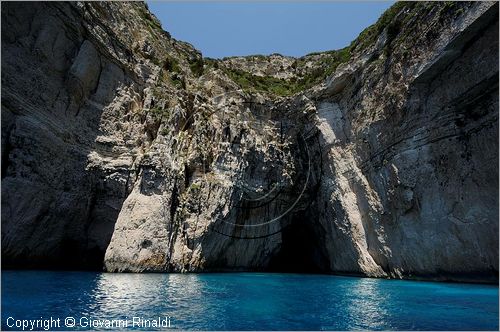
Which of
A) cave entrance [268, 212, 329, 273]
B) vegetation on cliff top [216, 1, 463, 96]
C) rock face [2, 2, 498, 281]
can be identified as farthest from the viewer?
cave entrance [268, 212, 329, 273]

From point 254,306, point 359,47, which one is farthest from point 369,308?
point 359,47

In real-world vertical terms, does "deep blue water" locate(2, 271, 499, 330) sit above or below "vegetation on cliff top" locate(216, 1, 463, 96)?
below

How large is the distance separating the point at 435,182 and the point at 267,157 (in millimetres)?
14801

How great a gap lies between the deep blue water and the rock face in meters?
5.77

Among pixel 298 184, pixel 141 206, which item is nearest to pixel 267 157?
pixel 298 184

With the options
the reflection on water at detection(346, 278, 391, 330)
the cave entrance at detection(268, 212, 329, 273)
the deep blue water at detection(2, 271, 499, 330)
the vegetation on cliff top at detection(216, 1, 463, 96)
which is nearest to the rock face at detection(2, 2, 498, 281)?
the vegetation on cliff top at detection(216, 1, 463, 96)

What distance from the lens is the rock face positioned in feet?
60.4

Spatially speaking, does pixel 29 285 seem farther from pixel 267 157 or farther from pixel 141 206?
pixel 267 157

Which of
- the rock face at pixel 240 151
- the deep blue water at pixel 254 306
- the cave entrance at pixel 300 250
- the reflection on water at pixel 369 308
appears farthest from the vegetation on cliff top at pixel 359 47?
the reflection on water at pixel 369 308

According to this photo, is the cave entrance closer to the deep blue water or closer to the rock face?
the rock face

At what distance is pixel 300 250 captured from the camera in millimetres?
37656

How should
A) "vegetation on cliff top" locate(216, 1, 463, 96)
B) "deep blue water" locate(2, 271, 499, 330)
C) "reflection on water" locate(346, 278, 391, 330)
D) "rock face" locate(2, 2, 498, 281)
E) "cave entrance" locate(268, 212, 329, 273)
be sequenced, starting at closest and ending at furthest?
"deep blue water" locate(2, 271, 499, 330) < "reflection on water" locate(346, 278, 391, 330) < "rock face" locate(2, 2, 498, 281) < "vegetation on cliff top" locate(216, 1, 463, 96) < "cave entrance" locate(268, 212, 329, 273)

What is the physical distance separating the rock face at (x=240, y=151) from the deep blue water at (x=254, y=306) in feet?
18.9

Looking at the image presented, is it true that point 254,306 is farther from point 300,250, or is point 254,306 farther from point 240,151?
point 300,250
